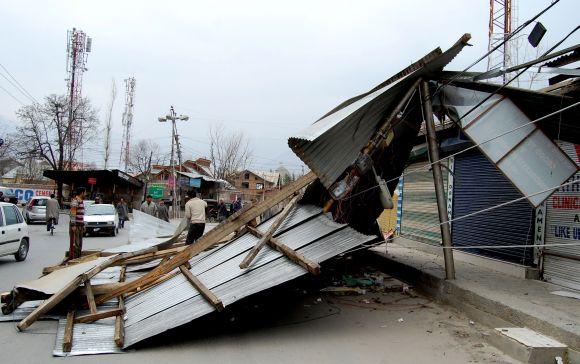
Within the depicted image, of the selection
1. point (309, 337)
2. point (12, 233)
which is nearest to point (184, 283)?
point (309, 337)

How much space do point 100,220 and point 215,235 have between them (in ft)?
50.0

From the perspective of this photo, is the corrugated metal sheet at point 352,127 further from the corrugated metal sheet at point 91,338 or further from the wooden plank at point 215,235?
the corrugated metal sheet at point 91,338

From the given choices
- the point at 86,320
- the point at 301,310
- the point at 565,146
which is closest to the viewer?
the point at 86,320

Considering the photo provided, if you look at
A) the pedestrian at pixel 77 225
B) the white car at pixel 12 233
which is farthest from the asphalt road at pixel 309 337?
the white car at pixel 12 233

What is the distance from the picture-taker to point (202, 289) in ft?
18.9

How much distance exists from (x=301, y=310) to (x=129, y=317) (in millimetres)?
2603

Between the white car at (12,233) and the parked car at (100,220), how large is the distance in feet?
26.9

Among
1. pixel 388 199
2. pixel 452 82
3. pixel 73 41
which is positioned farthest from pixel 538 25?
pixel 73 41

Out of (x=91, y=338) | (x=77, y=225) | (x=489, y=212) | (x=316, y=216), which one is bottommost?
(x=91, y=338)

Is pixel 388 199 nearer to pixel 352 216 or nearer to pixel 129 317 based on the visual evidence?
pixel 352 216

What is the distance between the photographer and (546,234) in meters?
7.75

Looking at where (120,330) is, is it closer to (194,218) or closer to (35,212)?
(194,218)

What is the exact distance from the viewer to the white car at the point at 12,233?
36.3 feet

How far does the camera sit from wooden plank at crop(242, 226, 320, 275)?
5.40 m
